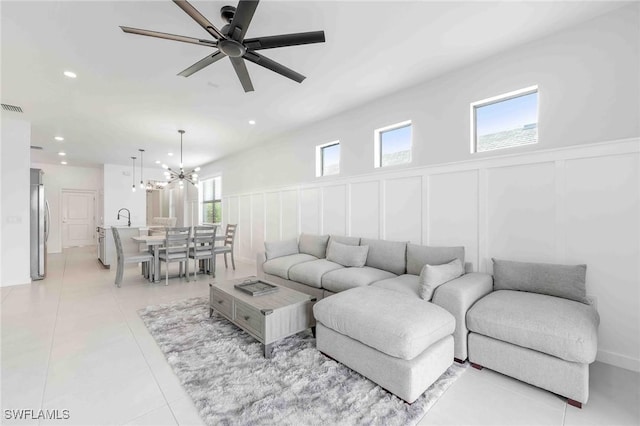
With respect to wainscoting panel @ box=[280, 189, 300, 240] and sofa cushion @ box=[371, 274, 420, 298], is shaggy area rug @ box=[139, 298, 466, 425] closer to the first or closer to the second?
sofa cushion @ box=[371, 274, 420, 298]

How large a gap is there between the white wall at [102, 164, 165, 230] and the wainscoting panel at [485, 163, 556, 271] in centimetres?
994

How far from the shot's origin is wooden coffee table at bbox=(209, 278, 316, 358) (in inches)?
92.0

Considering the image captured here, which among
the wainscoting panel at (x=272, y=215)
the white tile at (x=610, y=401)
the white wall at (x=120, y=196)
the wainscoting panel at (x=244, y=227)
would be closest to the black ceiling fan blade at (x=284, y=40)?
the white tile at (x=610, y=401)

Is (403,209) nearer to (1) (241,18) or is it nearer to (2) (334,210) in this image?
(2) (334,210)

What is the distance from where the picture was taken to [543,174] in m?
2.68

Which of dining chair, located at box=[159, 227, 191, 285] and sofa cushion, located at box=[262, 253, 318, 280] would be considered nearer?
sofa cushion, located at box=[262, 253, 318, 280]

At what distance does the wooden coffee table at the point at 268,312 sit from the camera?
234 centimetres

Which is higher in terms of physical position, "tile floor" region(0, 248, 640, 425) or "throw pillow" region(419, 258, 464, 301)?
"throw pillow" region(419, 258, 464, 301)

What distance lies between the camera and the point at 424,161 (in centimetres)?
356

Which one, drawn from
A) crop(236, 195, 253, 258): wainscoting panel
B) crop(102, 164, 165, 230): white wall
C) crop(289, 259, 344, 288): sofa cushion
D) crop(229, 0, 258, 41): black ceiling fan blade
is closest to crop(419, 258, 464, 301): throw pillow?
crop(289, 259, 344, 288): sofa cushion

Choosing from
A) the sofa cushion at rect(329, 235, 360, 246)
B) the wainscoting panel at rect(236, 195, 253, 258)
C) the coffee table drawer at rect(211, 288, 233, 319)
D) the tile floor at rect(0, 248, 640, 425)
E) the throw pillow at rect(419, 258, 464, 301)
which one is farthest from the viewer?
the wainscoting panel at rect(236, 195, 253, 258)

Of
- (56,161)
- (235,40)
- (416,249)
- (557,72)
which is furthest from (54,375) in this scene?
(56,161)

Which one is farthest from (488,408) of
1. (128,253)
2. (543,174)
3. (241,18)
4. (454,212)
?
(128,253)

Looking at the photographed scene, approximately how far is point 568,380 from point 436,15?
2.90 metres
